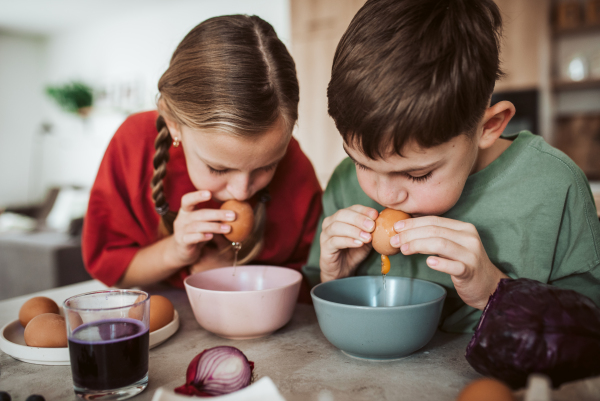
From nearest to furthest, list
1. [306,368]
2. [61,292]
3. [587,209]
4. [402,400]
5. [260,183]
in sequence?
[402,400]
[306,368]
[587,209]
[260,183]
[61,292]

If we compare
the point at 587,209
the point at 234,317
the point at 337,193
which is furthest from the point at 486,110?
the point at 234,317

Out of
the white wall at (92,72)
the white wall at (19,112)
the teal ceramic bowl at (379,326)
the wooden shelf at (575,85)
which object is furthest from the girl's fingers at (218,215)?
the white wall at (19,112)

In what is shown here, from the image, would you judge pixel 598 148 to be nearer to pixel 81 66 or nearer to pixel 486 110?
pixel 486 110

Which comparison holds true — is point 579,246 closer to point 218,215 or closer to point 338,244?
point 338,244

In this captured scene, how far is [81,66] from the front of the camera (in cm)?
652

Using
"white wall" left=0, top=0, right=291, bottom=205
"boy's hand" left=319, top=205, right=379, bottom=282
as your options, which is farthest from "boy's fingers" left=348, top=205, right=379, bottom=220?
"white wall" left=0, top=0, right=291, bottom=205

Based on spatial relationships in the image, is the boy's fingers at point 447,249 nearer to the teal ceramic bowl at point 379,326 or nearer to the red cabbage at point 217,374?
the teal ceramic bowl at point 379,326

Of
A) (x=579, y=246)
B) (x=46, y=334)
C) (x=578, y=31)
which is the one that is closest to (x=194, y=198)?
(x=46, y=334)

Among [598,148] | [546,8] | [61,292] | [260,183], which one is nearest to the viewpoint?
[260,183]

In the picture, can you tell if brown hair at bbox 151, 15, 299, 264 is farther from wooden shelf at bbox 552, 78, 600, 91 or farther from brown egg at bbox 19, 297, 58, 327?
wooden shelf at bbox 552, 78, 600, 91

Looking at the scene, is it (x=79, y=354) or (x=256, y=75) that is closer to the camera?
(x=79, y=354)

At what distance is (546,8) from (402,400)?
10.6 feet

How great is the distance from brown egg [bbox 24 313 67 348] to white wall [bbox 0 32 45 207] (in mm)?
6910

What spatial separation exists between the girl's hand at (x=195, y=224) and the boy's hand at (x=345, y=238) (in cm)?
23
